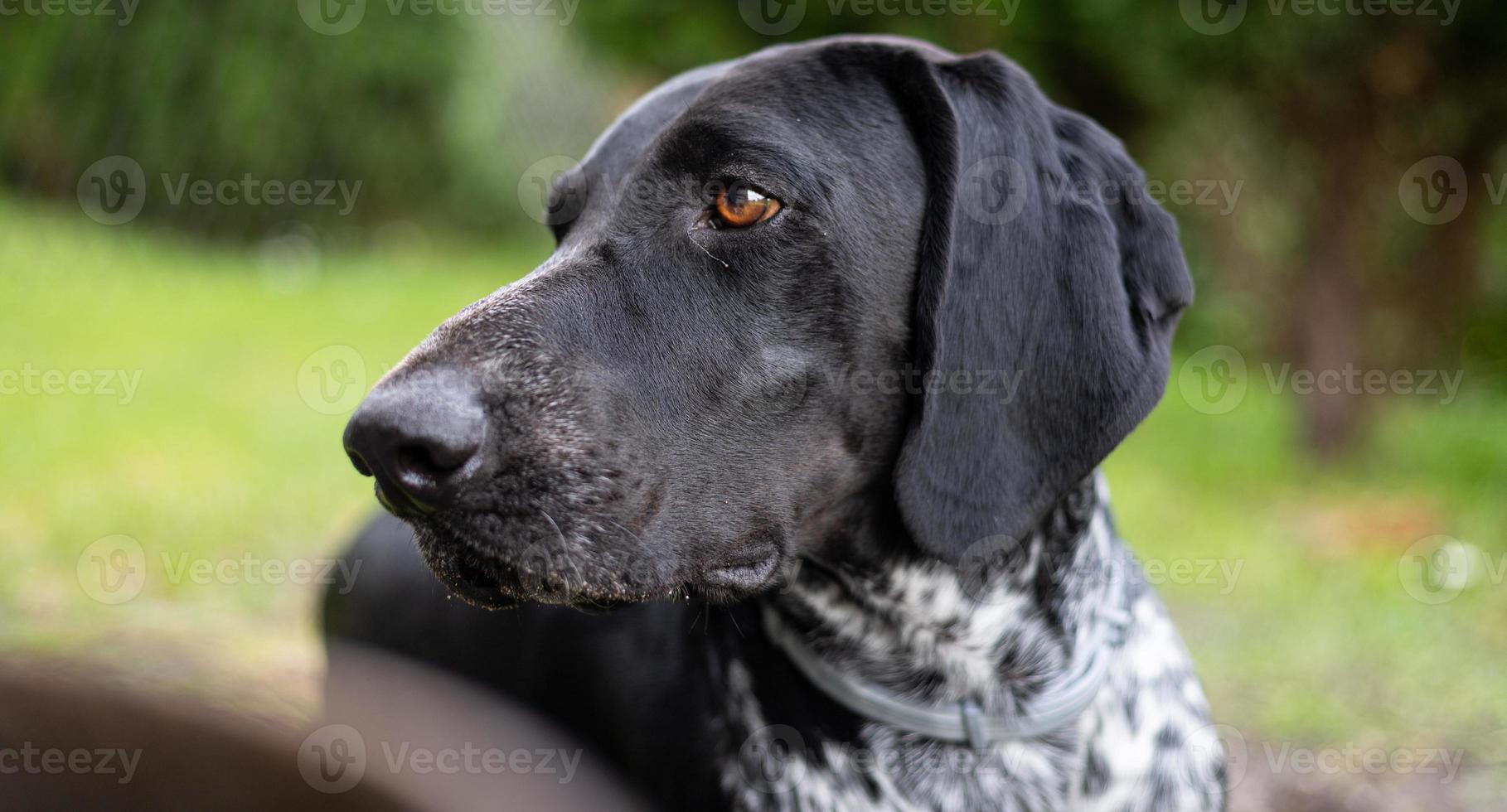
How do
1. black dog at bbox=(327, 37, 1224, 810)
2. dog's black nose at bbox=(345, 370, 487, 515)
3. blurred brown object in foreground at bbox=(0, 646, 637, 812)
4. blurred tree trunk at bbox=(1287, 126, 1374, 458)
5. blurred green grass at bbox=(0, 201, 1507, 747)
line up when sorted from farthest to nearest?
blurred tree trunk at bbox=(1287, 126, 1374, 458), blurred green grass at bbox=(0, 201, 1507, 747), black dog at bbox=(327, 37, 1224, 810), blurred brown object in foreground at bbox=(0, 646, 637, 812), dog's black nose at bbox=(345, 370, 487, 515)

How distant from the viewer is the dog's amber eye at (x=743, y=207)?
196 cm

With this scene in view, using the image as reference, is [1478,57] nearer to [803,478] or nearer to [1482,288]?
[1482,288]

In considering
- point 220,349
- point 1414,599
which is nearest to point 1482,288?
point 1414,599

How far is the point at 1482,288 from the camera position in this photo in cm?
848

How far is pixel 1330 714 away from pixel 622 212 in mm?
2981

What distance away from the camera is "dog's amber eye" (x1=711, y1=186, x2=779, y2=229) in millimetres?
1962

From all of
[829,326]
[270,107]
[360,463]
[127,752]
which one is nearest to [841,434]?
[829,326]

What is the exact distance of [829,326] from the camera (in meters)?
1.99

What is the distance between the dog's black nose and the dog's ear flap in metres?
0.75

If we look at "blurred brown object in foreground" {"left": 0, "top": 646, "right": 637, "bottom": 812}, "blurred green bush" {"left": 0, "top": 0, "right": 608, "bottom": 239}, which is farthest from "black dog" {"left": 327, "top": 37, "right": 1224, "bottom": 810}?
"blurred green bush" {"left": 0, "top": 0, "right": 608, "bottom": 239}

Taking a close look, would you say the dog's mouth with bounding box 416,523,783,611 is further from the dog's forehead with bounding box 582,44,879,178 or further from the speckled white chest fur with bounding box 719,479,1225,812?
the dog's forehead with bounding box 582,44,879,178

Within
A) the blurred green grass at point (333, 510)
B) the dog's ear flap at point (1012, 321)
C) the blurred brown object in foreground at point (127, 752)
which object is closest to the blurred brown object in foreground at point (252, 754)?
the blurred brown object in foreground at point (127, 752)

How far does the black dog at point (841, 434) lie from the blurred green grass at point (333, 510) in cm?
172

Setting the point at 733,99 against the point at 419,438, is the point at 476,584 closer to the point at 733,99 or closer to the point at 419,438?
the point at 419,438
